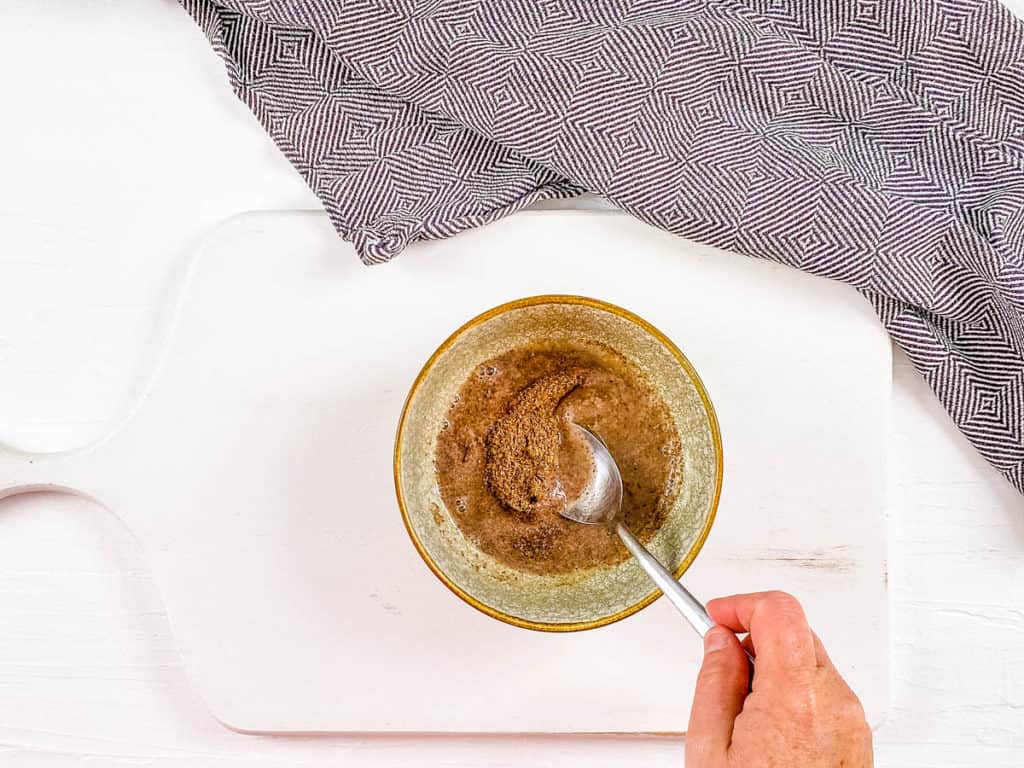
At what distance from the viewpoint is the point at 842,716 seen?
1.76 feet

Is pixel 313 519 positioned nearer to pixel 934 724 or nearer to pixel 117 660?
pixel 117 660

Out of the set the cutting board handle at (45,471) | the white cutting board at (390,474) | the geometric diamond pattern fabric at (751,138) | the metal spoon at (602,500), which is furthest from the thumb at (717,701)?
the cutting board handle at (45,471)

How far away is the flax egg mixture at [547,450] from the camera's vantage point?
0.72 m

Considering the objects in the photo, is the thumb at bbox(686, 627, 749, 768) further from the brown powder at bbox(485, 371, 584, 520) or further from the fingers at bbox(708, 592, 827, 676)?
the brown powder at bbox(485, 371, 584, 520)

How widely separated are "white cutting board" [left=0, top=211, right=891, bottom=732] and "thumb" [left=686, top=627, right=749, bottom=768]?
214 mm

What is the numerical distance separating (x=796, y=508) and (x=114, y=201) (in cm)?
66

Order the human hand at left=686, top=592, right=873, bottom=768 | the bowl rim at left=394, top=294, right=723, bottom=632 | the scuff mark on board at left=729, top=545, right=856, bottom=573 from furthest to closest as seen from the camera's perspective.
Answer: the scuff mark on board at left=729, top=545, right=856, bottom=573 → the bowl rim at left=394, top=294, right=723, bottom=632 → the human hand at left=686, top=592, right=873, bottom=768

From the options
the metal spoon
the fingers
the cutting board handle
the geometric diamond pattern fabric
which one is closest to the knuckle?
the fingers

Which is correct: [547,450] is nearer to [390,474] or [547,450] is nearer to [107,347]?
[390,474]

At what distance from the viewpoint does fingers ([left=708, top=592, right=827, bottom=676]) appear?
537mm

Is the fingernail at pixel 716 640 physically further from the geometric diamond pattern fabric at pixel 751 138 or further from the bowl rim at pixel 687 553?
the geometric diamond pattern fabric at pixel 751 138

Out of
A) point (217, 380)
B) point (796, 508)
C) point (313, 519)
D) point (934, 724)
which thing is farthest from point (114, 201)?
point (934, 724)

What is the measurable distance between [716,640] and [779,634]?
0.13ft

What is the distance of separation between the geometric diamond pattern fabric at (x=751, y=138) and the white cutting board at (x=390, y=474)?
0.04m
